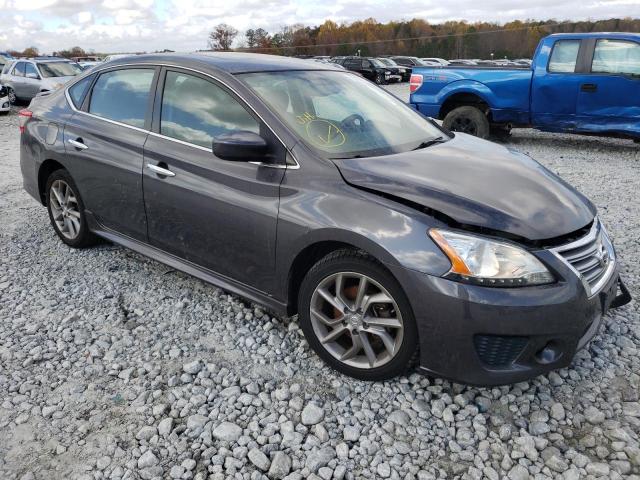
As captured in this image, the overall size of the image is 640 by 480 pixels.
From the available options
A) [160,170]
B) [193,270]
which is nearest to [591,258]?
[193,270]

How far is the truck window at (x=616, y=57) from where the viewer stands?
7.93 m

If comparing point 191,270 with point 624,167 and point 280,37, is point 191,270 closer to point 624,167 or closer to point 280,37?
point 624,167

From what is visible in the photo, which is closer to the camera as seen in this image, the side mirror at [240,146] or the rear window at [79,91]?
the side mirror at [240,146]

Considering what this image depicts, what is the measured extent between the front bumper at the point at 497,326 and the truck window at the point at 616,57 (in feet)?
22.6

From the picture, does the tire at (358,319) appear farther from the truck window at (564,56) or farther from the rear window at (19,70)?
the rear window at (19,70)

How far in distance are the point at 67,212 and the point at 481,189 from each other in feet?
11.2

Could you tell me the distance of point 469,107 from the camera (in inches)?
352

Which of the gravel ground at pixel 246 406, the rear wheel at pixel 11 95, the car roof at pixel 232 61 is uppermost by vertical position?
the car roof at pixel 232 61

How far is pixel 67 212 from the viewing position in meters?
4.50

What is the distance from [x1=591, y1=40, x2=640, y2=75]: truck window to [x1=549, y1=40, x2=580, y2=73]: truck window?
28 cm

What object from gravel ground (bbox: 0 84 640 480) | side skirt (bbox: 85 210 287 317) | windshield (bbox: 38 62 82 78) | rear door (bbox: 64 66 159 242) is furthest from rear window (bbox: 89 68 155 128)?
windshield (bbox: 38 62 82 78)

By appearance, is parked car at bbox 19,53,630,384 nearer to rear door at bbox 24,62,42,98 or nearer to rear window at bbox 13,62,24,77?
rear door at bbox 24,62,42,98

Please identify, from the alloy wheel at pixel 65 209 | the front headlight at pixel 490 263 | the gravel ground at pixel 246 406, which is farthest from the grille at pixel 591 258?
the alloy wheel at pixel 65 209

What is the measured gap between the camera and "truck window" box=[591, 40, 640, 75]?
7930 millimetres
